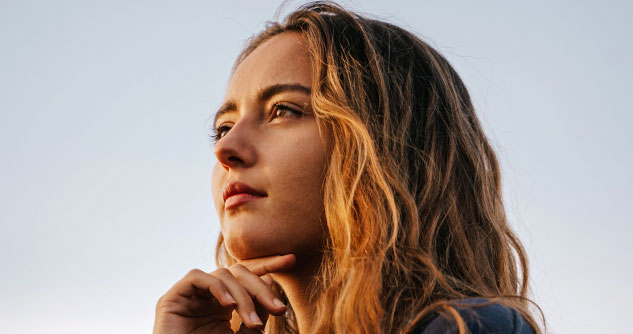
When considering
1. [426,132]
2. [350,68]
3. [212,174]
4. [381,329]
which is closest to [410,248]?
[381,329]

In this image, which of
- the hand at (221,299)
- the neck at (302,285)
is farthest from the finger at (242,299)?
the neck at (302,285)

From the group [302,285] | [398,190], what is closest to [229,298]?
[302,285]

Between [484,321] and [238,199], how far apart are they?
1.14 m

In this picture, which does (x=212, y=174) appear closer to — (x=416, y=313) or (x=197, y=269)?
(x=197, y=269)

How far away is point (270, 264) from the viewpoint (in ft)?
8.68

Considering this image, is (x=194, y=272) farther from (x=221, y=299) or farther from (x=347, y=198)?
(x=347, y=198)

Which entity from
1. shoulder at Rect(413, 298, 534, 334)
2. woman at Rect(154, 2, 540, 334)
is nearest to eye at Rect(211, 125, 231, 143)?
woman at Rect(154, 2, 540, 334)

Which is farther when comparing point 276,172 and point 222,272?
point 222,272

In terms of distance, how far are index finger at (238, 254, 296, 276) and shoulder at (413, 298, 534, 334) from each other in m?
0.74

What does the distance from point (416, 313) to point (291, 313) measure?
1517 mm

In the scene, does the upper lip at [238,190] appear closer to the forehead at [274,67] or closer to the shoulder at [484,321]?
the forehead at [274,67]

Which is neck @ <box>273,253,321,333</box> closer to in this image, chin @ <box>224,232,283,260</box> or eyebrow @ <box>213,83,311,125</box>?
chin @ <box>224,232,283,260</box>

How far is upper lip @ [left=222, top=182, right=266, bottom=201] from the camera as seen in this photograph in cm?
264

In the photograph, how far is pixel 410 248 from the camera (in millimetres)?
2479
